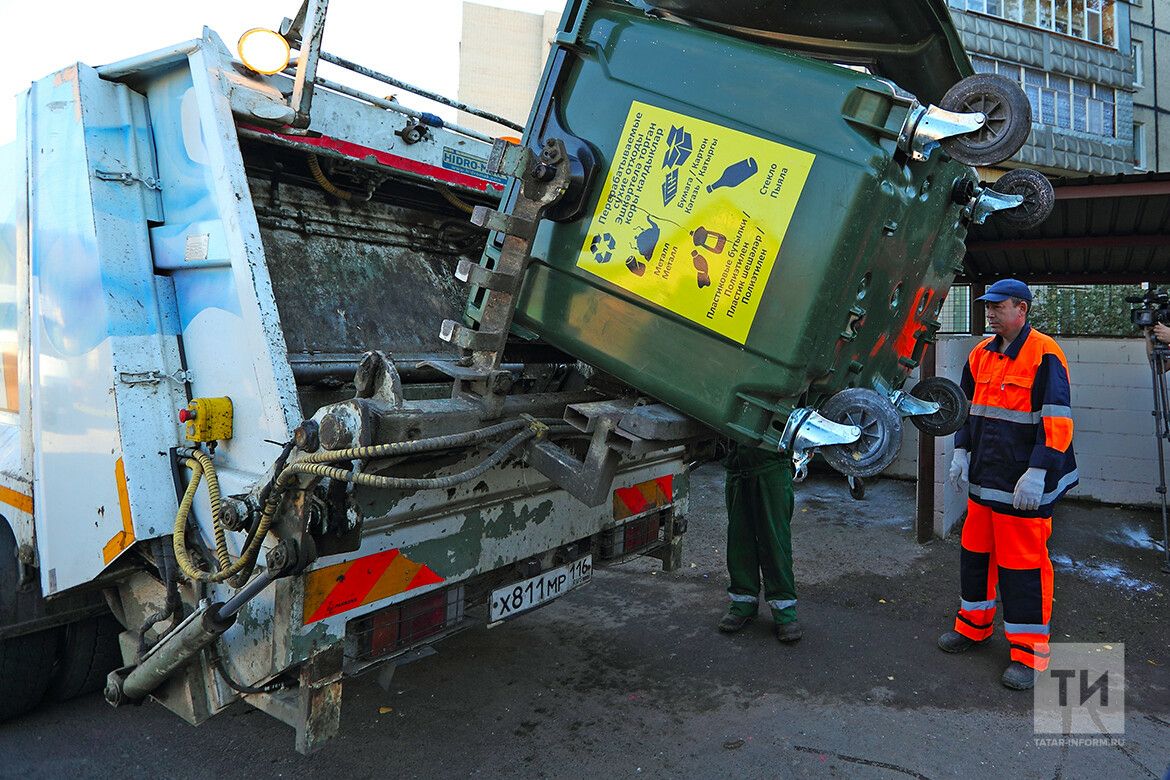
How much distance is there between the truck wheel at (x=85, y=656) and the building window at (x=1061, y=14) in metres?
→ 17.9

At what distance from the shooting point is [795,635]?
3699 mm

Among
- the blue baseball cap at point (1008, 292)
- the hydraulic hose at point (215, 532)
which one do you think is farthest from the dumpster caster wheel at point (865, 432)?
the blue baseball cap at point (1008, 292)

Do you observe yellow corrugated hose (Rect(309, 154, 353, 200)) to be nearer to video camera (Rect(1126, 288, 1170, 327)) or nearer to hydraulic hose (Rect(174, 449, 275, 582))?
hydraulic hose (Rect(174, 449, 275, 582))

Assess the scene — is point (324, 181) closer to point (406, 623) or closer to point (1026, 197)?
point (406, 623)

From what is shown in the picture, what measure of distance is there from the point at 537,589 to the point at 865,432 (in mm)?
1359

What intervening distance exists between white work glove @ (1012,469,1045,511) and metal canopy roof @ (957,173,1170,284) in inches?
61.1

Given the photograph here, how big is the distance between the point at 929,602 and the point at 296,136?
3791 mm

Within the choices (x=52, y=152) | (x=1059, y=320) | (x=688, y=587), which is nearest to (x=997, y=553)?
(x=688, y=587)

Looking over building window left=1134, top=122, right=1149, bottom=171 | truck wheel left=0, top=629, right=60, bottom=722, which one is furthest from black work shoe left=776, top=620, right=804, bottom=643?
building window left=1134, top=122, right=1149, bottom=171

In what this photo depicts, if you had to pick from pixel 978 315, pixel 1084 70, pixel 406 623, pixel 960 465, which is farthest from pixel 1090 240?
pixel 1084 70

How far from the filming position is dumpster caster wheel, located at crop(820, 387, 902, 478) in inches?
76.1

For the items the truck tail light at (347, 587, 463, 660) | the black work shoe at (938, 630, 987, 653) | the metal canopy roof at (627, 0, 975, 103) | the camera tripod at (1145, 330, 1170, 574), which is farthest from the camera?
the camera tripod at (1145, 330, 1170, 574)

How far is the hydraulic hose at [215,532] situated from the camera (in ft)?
6.59

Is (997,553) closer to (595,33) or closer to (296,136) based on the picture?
(595,33)
